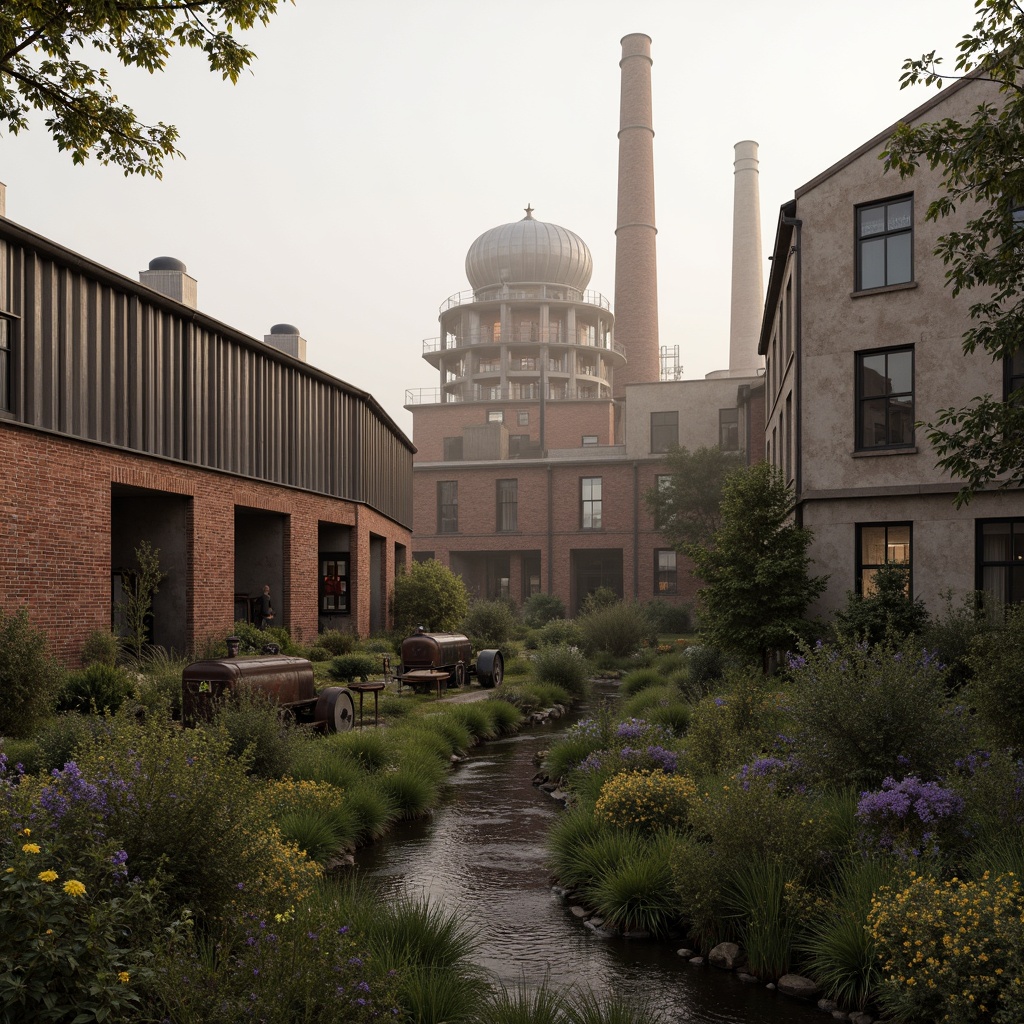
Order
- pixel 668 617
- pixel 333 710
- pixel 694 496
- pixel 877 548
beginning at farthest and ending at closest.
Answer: pixel 694 496 < pixel 668 617 < pixel 877 548 < pixel 333 710

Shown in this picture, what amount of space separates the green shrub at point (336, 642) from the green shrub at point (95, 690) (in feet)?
34.2

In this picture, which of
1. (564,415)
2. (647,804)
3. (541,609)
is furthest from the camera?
(564,415)

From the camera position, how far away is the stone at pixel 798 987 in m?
6.56

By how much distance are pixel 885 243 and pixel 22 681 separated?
16698 mm

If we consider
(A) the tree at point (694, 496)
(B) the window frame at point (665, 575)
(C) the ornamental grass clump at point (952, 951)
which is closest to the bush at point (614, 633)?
(A) the tree at point (694, 496)

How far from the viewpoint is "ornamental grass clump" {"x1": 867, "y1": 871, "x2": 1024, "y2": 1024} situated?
532cm

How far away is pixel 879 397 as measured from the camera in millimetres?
18875

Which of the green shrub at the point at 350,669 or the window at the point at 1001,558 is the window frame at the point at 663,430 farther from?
the window at the point at 1001,558

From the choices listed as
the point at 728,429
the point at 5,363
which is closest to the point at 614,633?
the point at 5,363

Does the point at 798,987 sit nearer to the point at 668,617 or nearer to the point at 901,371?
the point at 901,371

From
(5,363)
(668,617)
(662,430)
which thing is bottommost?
(668,617)

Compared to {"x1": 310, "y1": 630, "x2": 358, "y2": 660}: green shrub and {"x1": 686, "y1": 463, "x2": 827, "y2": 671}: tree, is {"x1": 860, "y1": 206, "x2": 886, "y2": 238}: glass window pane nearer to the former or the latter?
{"x1": 686, "y1": 463, "x2": 827, "y2": 671}: tree

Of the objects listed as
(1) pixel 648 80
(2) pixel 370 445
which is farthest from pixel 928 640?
(1) pixel 648 80

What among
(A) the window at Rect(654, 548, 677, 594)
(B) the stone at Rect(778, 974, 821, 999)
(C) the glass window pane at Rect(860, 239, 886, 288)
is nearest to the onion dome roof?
(A) the window at Rect(654, 548, 677, 594)
